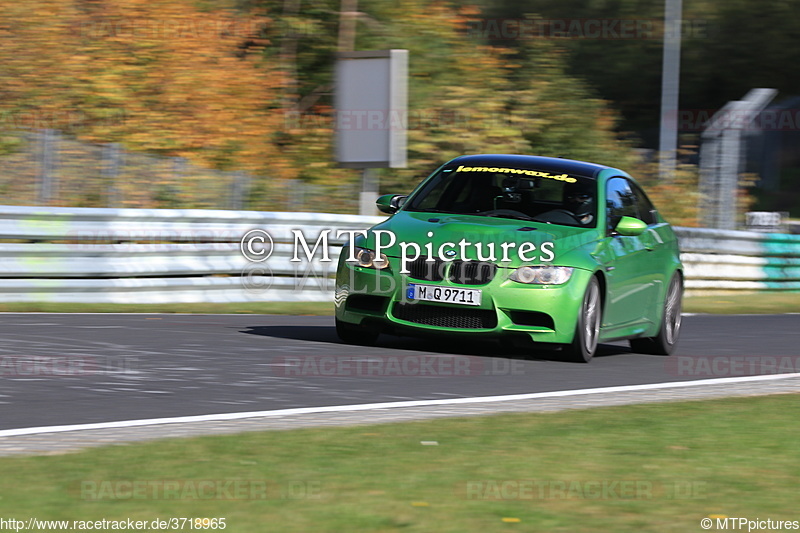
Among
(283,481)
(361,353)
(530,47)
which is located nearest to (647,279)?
(361,353)

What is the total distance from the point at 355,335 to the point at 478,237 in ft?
4.52

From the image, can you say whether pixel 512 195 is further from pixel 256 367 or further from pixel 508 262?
pixel 256 367

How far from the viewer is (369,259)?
33.2 feet

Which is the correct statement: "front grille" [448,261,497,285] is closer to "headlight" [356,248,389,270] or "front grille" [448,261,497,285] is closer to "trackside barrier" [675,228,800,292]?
"headlight" [356,248,389,270]

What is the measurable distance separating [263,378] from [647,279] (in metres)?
4.01

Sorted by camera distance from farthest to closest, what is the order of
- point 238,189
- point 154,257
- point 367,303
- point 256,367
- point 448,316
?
point 238,189
point 154,257
point 367,303
point 448,316
point 256,367

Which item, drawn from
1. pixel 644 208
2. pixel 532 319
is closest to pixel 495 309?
pixel 532 319

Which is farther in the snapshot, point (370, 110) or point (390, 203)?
point (370, 110)

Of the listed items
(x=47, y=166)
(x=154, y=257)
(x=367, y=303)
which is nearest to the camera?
(x=367, y=303)

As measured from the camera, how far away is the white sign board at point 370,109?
17.2 meters

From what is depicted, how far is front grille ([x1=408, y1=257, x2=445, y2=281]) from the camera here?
9.79 m

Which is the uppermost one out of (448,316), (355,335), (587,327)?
(448,316)

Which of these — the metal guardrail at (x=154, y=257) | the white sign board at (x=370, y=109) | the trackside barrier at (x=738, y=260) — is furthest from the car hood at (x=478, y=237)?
the trackside barrier at (x=738, y=260)

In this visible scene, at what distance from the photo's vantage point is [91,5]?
990 inches
